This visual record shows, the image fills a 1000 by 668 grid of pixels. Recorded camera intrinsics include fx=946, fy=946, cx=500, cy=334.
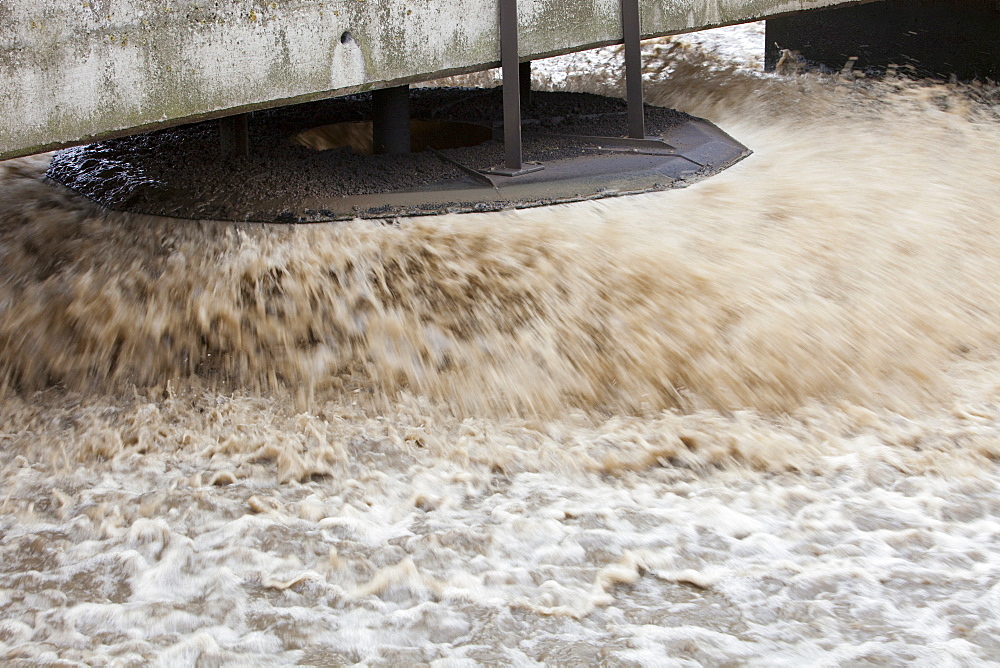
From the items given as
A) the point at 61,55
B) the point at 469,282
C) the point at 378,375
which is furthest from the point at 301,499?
the point at 61,55

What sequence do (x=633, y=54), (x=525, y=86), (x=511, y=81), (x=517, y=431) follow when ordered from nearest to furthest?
(x=517, y=431), (x=511, y=81), (x=633, y=54), (x=525, y=86)

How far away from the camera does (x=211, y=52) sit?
9.85 feet

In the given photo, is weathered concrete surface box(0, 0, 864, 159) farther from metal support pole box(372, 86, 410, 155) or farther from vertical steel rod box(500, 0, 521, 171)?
metal support pole box(372, 86, 410, 155)

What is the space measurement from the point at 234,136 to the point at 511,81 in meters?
1.27

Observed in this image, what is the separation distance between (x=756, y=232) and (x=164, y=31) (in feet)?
7.16

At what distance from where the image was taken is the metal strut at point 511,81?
145 inches

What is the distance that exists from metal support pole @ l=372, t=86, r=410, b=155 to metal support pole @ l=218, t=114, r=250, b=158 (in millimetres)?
562

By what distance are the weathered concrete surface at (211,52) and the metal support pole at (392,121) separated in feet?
1.62

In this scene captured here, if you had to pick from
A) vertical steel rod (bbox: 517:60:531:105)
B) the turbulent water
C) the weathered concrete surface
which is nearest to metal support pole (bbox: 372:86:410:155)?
the weathered concrete surface

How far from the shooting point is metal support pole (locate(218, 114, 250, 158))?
13.4 ft

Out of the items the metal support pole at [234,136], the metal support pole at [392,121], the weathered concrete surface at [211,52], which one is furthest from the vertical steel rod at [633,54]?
the metal support pole at [234,136]

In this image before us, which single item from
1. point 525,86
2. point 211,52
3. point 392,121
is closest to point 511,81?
point 392,121

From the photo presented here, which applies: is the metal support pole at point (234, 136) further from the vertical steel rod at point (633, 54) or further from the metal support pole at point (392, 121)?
the vertical steel rod at point (633, 54)

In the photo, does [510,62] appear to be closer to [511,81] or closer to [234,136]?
[511,81]
